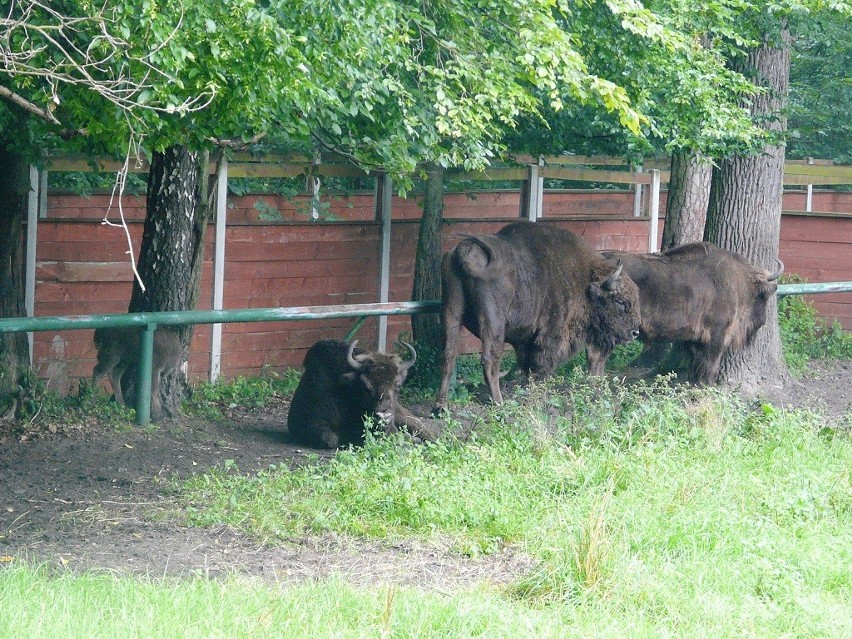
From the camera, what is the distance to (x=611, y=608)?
515 cm

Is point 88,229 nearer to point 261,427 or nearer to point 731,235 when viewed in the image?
point 261,427

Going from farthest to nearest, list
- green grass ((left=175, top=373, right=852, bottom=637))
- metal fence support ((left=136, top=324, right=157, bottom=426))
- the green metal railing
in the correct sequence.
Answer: metal fence support ((left=136, top=324, right=157, bottom=426)) → the green metal railing → green grass ((left=175, top=373, right=852, bottom=637))

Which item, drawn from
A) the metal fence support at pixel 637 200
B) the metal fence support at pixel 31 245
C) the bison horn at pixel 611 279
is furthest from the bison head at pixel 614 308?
the metal fence support at pixel 31 245

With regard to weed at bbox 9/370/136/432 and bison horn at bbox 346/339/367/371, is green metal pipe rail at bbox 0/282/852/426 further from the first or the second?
bison horn at bbox 346/339/367/371

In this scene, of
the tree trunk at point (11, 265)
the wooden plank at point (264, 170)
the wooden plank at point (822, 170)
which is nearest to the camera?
the tree trunk at point (11, 265)

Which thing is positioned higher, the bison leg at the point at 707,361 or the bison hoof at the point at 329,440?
the bison leg at the point at 707,361

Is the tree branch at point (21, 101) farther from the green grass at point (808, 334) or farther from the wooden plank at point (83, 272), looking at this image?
the green grass at point (808, 334)

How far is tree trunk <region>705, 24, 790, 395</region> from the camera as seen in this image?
11.6 m

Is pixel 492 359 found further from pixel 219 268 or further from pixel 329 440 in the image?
pixel 219 268

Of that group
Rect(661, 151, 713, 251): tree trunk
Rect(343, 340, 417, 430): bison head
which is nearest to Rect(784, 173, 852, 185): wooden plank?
Rect(661, 151, 713, 251): tree trunk

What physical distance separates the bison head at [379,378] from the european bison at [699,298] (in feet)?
9.86

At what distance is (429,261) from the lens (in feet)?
40.9

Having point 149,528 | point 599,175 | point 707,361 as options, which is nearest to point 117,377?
point 149,528

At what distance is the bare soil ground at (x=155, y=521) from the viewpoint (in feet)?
18.6
